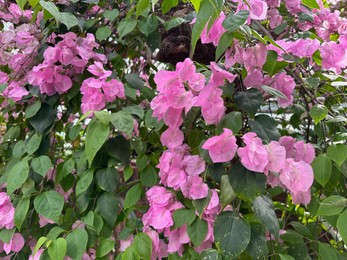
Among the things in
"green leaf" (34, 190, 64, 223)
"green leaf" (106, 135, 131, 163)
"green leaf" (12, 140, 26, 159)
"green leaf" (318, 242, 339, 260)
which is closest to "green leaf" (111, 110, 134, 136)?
"green leaf" (106, 135, 131, 163)

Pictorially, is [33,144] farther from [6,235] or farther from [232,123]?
[232,123]

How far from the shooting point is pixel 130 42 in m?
1.27

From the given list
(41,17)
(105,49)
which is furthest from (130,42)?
(41,17)

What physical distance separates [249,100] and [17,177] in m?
0.53

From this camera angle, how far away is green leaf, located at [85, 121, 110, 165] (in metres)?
0.88

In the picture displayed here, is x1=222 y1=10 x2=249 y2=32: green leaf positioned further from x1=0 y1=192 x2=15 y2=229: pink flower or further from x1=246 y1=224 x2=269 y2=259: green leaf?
x1=0 y1=192 x2=15 y2=229: pink flower

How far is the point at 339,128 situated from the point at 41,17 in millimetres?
797

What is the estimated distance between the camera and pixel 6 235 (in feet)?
3.48

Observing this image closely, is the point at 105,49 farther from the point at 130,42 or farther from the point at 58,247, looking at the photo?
the point at 58,247

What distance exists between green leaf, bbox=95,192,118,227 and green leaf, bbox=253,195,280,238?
347 millimetres

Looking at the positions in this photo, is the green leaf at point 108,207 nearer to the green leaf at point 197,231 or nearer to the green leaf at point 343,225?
the green leaf at point 197,231

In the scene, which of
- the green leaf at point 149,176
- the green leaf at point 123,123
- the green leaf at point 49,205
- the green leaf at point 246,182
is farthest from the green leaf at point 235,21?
the green leaf at point 49,205

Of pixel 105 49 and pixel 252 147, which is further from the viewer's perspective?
pixel 105 49

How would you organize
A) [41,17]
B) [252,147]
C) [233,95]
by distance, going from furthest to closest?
[41,17] → [233,95] → [252,147]
